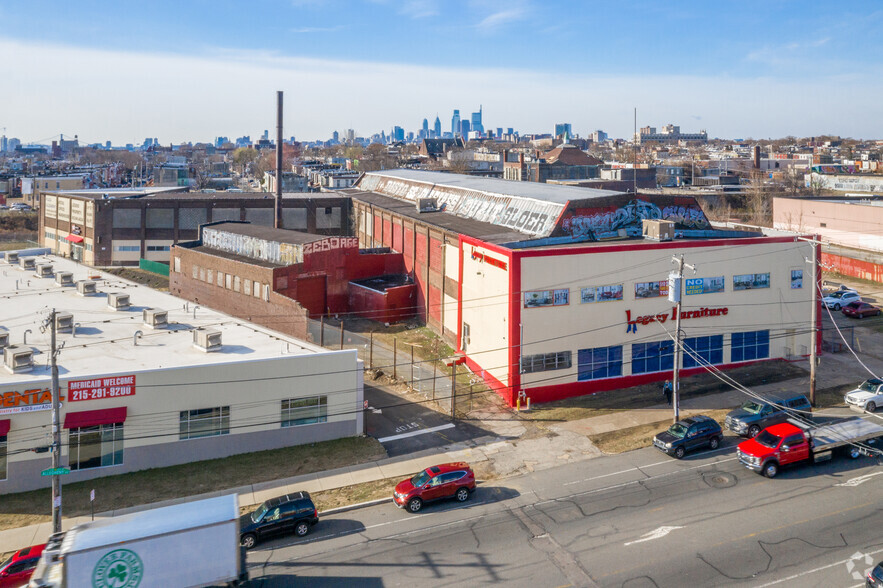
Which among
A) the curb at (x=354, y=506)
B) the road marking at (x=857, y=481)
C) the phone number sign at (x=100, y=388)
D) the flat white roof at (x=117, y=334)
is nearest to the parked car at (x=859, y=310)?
the road marking at (x=857, y=481)

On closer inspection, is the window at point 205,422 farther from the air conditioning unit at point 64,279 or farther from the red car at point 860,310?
the red car at point 860,310

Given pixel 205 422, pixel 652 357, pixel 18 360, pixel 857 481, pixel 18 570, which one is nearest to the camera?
pixel 18 570

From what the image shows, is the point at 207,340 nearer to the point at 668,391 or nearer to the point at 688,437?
the point at 688,437

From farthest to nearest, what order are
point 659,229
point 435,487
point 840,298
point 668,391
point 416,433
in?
point 840,298
point 659,229
point 668,391
point 416,433
point 435,487

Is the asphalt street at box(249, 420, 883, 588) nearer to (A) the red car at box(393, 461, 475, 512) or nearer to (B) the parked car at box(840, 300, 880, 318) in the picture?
(A) the red car at box(393, 461, 475, 512)

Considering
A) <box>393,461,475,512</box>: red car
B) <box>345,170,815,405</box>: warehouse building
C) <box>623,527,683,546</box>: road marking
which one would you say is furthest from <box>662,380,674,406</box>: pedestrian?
<box>393,461,475,512</box>: red car

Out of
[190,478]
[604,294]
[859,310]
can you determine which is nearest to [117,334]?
[190,478]

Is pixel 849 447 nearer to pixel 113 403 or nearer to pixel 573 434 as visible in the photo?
pixel 573 434
